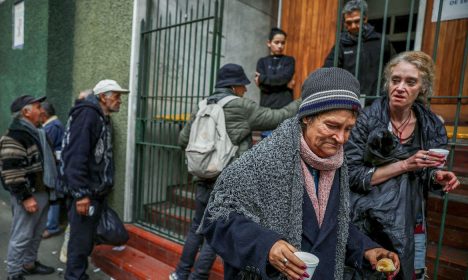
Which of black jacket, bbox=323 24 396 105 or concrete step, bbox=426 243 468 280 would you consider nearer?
concrete step, bbox=426 243 468 280

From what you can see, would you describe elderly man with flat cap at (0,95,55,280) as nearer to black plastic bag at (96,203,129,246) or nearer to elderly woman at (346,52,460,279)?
black plastic bag at (96,203,129,246)

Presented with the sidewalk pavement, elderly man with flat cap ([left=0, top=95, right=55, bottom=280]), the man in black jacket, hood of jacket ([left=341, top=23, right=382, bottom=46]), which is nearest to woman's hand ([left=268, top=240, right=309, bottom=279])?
the man in black jacket

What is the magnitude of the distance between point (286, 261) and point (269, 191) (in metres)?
0.30

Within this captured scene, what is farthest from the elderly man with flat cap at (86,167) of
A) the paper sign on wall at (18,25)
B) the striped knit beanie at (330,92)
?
the paper sign on wall at (18,25)

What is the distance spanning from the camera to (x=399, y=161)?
1976 millimetres

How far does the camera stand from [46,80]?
5.52m

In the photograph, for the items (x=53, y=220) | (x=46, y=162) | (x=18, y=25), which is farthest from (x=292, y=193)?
(x=18, y=25)

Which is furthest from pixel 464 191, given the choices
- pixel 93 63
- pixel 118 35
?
pixel 93 63

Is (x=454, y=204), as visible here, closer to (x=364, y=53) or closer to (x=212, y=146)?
(x=364, y=53)

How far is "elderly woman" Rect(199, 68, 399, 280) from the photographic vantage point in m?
1.33

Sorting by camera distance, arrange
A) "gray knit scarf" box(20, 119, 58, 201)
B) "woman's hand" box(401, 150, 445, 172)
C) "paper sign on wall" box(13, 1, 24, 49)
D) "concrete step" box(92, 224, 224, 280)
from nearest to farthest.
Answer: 1. "woman's hand" box(401, 150, 445, 172)
2. "gray knit scarf" box(20, 119, 58, 201)
3. "concrete step" box(92, 224, 224, 280)
4. "paper sign on wall" box(13, 1, 24, 49)

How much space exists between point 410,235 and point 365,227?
0.23 metres

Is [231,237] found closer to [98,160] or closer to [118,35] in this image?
[98,160]

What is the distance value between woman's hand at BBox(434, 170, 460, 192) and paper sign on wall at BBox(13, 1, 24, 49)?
266 inches
